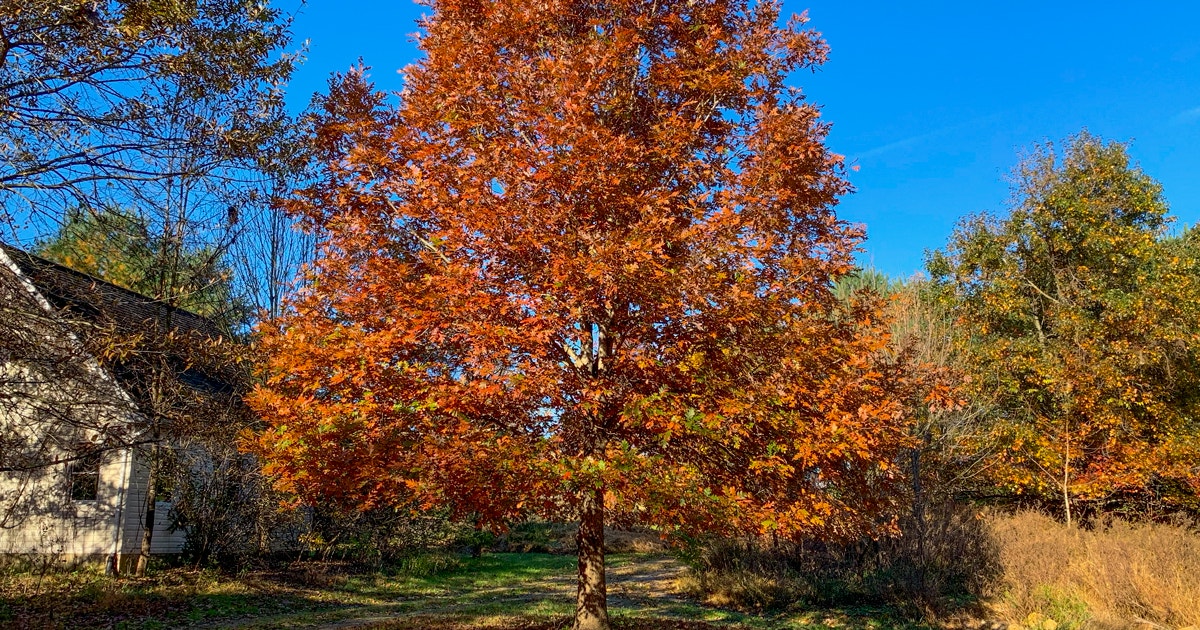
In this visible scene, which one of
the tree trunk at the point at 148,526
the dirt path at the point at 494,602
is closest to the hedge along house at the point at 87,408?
the tree trunk at the point at 148,526

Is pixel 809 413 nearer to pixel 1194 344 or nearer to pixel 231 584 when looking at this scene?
pixel 231 584

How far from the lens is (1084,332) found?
21172mm

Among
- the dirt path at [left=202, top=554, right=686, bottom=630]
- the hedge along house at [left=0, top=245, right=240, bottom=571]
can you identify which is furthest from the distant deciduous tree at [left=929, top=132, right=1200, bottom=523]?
the hedge along house at [left=0, top=245, right=240, bottom=571]

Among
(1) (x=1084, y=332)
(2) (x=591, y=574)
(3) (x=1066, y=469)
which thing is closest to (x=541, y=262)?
(2) (x=591, y=574)

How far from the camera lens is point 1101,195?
2366cm

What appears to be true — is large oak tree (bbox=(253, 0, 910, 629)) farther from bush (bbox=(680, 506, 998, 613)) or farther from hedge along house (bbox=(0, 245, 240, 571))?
bush (bbox=(680, 506, 998, 613))

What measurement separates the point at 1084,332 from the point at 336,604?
71.6ft

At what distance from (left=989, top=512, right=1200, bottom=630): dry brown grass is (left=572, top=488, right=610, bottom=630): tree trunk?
24.0 feet

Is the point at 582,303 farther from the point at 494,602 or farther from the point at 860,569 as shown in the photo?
the point at 860,569

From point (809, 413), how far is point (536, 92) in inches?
196

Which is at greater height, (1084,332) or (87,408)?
(1084,332)

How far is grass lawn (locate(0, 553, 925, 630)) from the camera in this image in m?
11.5

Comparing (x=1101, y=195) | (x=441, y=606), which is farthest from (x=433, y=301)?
(x=1101, y=195)

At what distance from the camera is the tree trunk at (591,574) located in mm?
9234
